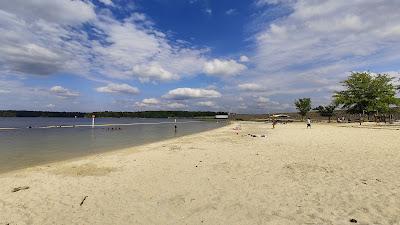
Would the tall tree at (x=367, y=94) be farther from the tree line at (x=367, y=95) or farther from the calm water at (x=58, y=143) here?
the calm water at (x=58, y=143)

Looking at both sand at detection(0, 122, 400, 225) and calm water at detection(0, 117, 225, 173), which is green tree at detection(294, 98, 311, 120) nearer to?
calm water at detection(0, 117, 225, 173)

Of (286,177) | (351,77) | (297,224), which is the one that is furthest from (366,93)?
(297,224)

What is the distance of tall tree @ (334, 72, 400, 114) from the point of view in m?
65.9

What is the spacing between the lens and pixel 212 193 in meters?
9.30

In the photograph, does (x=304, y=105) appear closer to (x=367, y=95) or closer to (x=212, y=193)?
(x=367, y=95)

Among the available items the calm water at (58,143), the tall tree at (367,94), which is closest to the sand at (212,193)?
the calm water at (58,143)

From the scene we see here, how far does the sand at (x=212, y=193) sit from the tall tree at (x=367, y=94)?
58732 millimetres

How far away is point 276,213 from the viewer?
291 inches

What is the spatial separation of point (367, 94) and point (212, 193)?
6899 centimetres

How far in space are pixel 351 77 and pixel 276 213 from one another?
72.6m

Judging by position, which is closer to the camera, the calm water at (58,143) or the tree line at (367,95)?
the calm water at (58,143)

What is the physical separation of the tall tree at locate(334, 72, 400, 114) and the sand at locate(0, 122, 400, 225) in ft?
193

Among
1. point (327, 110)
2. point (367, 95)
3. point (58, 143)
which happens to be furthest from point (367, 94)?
point (58, 143)

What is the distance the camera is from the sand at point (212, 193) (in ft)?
23.9
